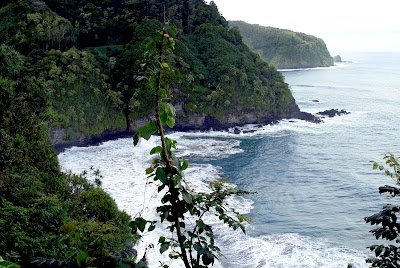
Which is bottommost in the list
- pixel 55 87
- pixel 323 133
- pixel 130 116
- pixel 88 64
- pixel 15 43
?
pixel 323 133

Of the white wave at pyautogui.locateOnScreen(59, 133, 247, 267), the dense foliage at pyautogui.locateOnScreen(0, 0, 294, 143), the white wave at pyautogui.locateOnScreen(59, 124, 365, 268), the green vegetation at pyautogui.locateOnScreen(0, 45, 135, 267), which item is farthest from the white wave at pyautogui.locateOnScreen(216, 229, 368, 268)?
the dense foliage at pyautogui.locateOnScreen(0, 0, 294, 143)

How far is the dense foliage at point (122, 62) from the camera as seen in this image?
41250 millimetres

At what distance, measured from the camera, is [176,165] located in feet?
9.02

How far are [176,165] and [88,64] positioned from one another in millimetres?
43175

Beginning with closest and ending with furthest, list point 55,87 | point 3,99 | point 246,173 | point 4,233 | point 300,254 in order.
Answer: point 4,233 < point 3,99 < point 300,254 < point 246,173 < point 55,87

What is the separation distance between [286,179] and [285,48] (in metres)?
102

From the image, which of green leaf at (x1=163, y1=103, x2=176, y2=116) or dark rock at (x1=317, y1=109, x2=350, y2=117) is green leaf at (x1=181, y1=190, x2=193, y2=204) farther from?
dark rock at (x1=317, y1=109, x2=350, y2=117)

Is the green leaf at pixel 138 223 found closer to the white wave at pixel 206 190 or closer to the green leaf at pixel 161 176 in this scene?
the white wave at pixel 206 190

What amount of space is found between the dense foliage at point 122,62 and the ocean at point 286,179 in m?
3.58

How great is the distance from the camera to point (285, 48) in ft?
410

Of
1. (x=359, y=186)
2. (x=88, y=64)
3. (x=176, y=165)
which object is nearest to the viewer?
(x=176, y=165)

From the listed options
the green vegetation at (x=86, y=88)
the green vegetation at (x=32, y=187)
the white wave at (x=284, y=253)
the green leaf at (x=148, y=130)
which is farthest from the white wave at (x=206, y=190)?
the green vegetation at (x=32, y=187)

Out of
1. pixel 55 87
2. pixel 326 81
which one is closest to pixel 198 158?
pixel 55 87

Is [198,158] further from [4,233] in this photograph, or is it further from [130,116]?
[4,233]
